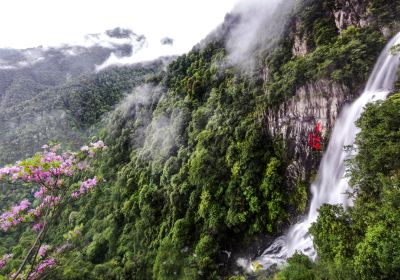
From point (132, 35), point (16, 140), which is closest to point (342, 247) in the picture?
point (16, 140)

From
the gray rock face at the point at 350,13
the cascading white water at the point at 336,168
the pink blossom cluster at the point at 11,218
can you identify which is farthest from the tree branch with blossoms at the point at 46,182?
the gray rock face at the point at 350,13

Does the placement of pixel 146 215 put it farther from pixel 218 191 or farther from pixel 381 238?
pixel 381 238

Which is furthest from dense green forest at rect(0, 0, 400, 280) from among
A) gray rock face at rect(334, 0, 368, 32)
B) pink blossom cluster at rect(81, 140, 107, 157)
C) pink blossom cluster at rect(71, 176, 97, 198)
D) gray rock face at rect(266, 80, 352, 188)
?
pink blossom cluster at rect(81, 140, 107, 157)

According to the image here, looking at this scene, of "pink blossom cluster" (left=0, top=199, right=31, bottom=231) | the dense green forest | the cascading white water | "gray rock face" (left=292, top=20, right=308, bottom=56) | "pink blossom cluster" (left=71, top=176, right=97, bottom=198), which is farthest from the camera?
"gray rock face" (left=292, top=20, right=308, bottom=56)

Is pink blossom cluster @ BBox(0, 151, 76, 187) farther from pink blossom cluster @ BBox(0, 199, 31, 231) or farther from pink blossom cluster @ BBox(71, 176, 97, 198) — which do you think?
pink blossom cluster @ BBox(0, 199, 31, 231)

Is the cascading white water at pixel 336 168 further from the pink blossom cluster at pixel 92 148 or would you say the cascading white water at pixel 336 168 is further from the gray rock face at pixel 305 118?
the pink blossom cluster at pixel 92 148

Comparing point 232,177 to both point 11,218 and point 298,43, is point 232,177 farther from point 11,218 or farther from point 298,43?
point 11,218
